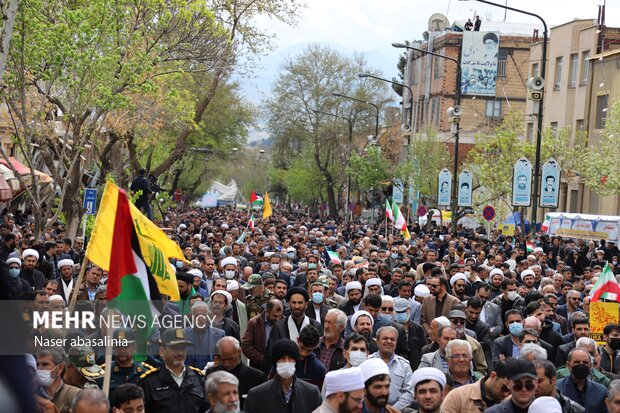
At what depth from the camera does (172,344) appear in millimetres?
7719

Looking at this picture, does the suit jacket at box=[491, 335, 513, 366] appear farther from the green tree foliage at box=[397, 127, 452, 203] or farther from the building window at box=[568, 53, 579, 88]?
the green tree foliage at box=[397, 127, 452, 203]

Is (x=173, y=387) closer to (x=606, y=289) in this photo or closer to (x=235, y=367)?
(x=235, y=367)

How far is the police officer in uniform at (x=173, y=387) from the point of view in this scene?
7496mm

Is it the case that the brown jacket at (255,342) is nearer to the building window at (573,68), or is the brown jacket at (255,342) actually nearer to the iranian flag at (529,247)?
the iranian flag at (529,247)

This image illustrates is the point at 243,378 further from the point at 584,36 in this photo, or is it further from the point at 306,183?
the point at 306,183

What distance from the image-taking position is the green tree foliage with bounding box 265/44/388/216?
247ft

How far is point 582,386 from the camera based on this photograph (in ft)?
28.1

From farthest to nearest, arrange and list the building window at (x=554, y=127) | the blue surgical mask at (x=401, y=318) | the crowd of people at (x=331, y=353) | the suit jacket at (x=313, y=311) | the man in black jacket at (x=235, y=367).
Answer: the building window at (x=554, y=127) → the suit jacket at (x=313, y=311) → the blue surgical mask at (x=401, y=318) → the man in black jacket at (x=235, y=367) → the crowd of people at (x=331, y=353)

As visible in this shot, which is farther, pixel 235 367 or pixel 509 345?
pixel 509 345

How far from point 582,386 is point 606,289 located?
623 centimetres

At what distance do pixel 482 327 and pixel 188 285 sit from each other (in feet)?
10.7

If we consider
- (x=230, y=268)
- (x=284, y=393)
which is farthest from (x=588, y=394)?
(x=230, y=268)

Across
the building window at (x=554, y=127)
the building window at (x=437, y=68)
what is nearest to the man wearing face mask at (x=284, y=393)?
the building window at (x=554, y=127)

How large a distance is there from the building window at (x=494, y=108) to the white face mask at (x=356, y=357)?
64515mm
